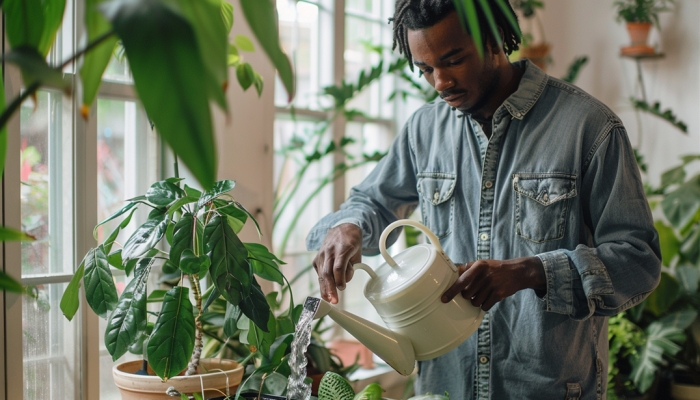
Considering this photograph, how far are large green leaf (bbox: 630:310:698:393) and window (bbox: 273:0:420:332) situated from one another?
3.79 feet

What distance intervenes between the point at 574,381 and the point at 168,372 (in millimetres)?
777

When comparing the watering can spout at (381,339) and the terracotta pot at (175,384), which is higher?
the watering can spout at (381,339)

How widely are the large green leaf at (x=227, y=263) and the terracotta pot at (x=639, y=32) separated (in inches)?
106

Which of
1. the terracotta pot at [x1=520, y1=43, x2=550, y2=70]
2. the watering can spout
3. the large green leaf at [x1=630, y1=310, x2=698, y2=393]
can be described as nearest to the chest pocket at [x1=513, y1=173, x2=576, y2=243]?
the watering can spout

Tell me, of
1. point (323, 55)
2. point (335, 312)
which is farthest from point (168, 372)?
point (323, 55)

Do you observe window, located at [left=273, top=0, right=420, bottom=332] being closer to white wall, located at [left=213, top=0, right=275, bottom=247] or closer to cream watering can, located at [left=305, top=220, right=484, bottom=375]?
white wall, located at [left=213, top=0, right=275, bottom=247]

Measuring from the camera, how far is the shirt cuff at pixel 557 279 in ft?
3.73

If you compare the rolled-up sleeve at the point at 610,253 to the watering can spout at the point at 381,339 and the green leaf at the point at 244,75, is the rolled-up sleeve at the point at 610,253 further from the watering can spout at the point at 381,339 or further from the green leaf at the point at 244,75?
the green leaf at the point at 244,75

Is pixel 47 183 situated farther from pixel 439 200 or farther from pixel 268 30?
pixel 268 30

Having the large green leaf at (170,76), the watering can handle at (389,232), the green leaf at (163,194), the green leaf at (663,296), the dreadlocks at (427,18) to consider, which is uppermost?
the dreadlocks at (427,18)

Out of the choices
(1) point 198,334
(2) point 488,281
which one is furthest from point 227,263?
(2) point 488,281

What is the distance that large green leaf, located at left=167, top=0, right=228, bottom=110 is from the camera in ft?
1.10

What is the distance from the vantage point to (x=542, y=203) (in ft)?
4.23

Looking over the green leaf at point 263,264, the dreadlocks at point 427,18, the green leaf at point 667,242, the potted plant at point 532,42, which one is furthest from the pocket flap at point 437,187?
the potted plant at point 532,42
